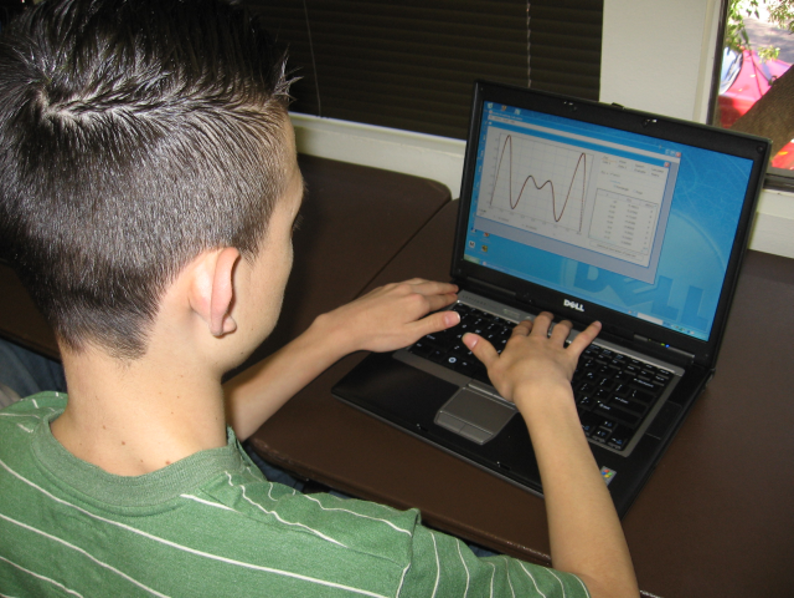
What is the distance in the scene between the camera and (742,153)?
2.56ft

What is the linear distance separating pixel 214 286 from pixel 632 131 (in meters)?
0.58

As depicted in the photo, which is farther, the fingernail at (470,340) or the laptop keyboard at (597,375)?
the fingernail at (470,340)

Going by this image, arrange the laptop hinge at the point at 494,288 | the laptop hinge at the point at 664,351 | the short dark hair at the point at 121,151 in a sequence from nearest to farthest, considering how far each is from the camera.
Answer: the short dark hair at the point at 121,151, the laptop hinge at the point at 664,351, the laptop hinge at the point at 494,288

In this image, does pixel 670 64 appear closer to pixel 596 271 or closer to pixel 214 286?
pixel 596 271

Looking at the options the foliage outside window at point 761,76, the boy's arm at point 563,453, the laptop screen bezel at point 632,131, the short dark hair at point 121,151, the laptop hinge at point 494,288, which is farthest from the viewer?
the foliage outside window at point 761,76

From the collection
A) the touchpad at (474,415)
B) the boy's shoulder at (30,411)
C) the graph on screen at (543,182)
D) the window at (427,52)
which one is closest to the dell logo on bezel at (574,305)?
the graph on screen at (543,182)

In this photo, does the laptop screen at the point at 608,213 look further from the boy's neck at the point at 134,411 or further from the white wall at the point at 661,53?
the boy's neck at the point at 134,411

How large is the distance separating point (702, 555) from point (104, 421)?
24.5 inches

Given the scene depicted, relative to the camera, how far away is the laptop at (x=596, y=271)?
Result: 2.63ft

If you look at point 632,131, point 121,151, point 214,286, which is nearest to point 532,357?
point 632,131

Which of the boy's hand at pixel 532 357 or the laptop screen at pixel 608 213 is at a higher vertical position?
the laptop screen at pixel 608 213

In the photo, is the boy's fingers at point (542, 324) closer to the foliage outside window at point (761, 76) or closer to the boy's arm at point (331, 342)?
the boy's arm at point (331, 342)

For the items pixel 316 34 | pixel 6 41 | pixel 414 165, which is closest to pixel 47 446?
pixel 6 41

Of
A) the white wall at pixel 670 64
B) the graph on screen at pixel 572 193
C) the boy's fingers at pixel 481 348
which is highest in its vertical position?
the white wall at pixel 670 64
